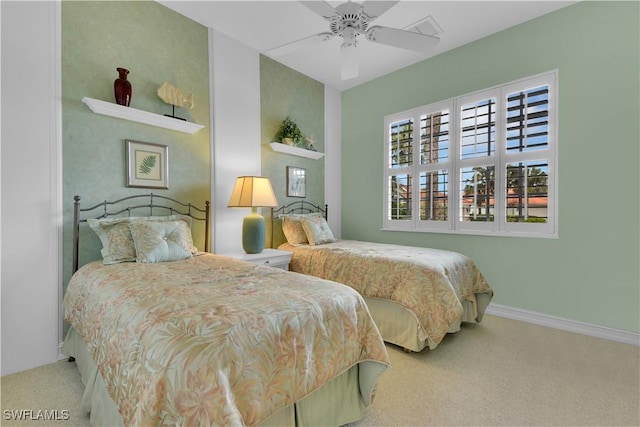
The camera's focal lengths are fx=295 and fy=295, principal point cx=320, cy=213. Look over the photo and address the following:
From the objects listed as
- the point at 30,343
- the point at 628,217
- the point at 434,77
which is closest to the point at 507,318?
the point at 628,217

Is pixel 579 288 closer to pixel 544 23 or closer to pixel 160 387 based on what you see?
pixel 544 23

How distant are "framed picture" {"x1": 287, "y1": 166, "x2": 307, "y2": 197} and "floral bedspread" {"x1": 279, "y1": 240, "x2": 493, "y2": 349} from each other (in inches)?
41.9

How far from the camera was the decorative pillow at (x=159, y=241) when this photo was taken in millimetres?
2205

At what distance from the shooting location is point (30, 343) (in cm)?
213

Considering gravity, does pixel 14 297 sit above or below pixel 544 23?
below

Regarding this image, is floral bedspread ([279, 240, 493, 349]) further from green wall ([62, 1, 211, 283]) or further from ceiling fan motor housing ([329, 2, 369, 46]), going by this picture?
ceiling fan motor housing ([329, 2, 369, 46])

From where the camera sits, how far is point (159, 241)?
227cm

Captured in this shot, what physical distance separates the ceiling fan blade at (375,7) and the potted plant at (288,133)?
6.35 ft

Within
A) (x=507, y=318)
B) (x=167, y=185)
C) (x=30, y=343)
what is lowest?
(x=507, y=318)

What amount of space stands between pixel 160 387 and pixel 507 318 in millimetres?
3436

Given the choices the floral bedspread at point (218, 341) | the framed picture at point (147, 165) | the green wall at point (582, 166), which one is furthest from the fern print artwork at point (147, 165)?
the green wall at point (582, 166)

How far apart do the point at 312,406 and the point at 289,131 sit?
3.21m

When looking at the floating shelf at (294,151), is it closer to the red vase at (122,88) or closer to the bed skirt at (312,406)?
the red vase at (122,88)

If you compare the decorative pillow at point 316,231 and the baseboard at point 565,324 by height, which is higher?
the decorative pillow at point 316,231
